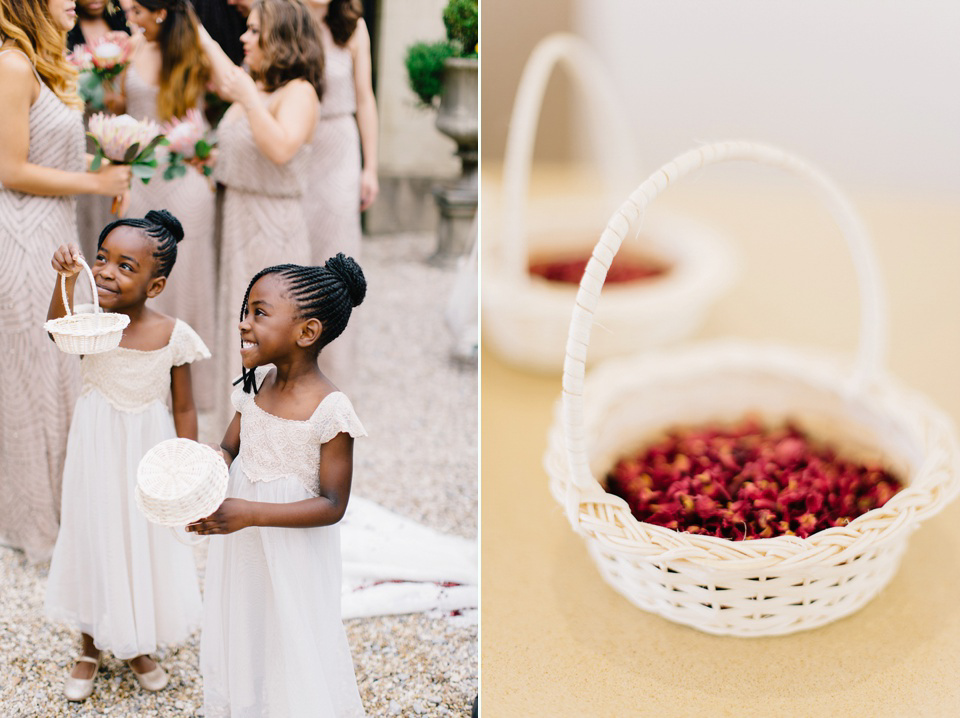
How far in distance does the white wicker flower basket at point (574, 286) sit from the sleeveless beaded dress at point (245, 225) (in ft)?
2.65

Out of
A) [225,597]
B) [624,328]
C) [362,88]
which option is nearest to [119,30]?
[362,88]

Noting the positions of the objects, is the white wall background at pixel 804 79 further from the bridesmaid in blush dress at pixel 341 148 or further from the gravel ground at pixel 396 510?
the bridesmaid in blush dress at pixel 341 148

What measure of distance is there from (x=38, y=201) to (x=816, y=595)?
1435 mm

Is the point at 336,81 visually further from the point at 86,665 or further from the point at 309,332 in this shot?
the point at 86,665

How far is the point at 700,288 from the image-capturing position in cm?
260

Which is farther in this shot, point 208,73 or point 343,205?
point 343,205

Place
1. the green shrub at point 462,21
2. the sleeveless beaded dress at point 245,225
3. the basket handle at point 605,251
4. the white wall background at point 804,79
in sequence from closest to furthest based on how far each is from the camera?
the basket handle at point 605,251 < the sleeveless beaded dress at point 245,225 < the green shrub at point 462,21 < the white wall background at point 804,79

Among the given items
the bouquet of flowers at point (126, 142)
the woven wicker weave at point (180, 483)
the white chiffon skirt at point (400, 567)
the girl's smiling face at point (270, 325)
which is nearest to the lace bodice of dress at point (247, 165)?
the bouquet of flowers at point (126, 142)

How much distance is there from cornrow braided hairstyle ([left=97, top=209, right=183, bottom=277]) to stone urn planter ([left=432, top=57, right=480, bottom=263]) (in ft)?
2.16

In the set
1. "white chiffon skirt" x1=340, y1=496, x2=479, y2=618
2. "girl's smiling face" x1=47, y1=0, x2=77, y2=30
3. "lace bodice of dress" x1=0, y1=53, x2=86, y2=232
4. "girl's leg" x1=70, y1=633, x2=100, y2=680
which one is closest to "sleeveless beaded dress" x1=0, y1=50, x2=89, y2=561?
"lace bodice of dress" x1=0, y1=53, x2=86, y2=232

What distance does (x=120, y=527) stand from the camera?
4.57ft

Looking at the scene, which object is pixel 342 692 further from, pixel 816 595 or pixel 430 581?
pixel 816 595

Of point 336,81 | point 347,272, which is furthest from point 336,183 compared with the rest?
point 347,272

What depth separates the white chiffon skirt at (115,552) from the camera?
4.47 ft
